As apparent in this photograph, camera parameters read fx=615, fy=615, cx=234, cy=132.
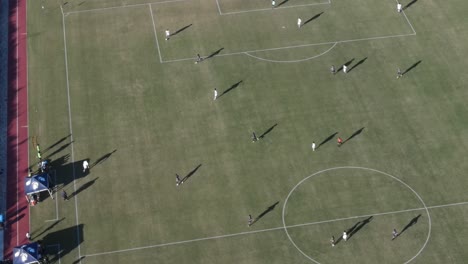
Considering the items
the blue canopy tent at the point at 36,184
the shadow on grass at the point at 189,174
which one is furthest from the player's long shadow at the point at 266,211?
the blue canopy tent at the point at 36,184

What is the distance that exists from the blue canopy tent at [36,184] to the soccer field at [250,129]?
6.89 feet

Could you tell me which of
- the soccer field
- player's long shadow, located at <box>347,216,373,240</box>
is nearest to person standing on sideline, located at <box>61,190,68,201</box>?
the soccer field

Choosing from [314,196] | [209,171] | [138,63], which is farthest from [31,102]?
[314,196]

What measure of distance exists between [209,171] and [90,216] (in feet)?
47.6

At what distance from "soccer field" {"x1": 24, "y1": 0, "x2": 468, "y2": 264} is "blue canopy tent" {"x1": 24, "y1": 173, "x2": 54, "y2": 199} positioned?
82.7 inches

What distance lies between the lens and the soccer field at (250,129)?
218 feet

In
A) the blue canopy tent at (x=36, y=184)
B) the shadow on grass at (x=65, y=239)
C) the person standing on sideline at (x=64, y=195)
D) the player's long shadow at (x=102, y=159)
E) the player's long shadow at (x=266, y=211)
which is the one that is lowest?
the player's long shadow at (x=266, y=211)

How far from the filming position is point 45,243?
65625 mm

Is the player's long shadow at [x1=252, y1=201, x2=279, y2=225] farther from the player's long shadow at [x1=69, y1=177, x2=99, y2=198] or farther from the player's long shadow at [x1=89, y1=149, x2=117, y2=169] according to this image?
the player's long shadow at [x1=89, y1=149, x2=117, y2=169]

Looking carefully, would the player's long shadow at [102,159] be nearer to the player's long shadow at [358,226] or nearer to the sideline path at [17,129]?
the sideline path at [17,129]

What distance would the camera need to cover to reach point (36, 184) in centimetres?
6831

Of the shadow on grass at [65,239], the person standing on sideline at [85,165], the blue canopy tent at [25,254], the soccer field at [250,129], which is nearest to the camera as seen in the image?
the blue canopy tent at [25,254]

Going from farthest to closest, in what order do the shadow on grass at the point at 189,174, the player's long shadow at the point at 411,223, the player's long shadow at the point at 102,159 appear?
the player's long shadow at the point at 102,159 → the shadow on grass at the point at 189,174 → the player's long shadow at the point at 411,223

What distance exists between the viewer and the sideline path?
67.4 meters
